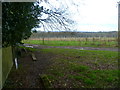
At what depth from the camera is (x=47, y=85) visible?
3248 mm

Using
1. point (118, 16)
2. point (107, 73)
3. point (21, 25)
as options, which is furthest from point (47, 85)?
point (118, 16)

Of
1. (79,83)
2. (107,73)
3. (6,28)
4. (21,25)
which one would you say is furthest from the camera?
(107,73)

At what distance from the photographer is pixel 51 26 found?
970cm

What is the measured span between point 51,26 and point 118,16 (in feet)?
21.7

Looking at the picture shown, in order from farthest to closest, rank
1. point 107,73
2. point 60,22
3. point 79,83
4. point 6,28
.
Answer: point 60,22 → point 107,73 → point 79,83 → point 6,28

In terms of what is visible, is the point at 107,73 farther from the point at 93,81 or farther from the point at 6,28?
the point at 6,28

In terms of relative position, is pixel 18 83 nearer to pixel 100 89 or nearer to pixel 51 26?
pixel 100 89

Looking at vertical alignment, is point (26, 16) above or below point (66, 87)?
above

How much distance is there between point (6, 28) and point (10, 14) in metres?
0.39

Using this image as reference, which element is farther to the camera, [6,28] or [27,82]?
[27,82]

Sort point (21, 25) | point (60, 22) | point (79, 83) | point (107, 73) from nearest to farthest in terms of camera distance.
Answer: point (21, 25), point (79, 83), point (107, 73), point (60, 22)

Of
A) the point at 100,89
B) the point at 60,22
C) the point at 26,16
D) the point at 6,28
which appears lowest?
the point at 100,89

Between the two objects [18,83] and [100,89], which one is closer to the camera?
[100,89]

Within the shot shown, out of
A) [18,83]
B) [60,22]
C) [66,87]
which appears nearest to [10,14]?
[18,83]
